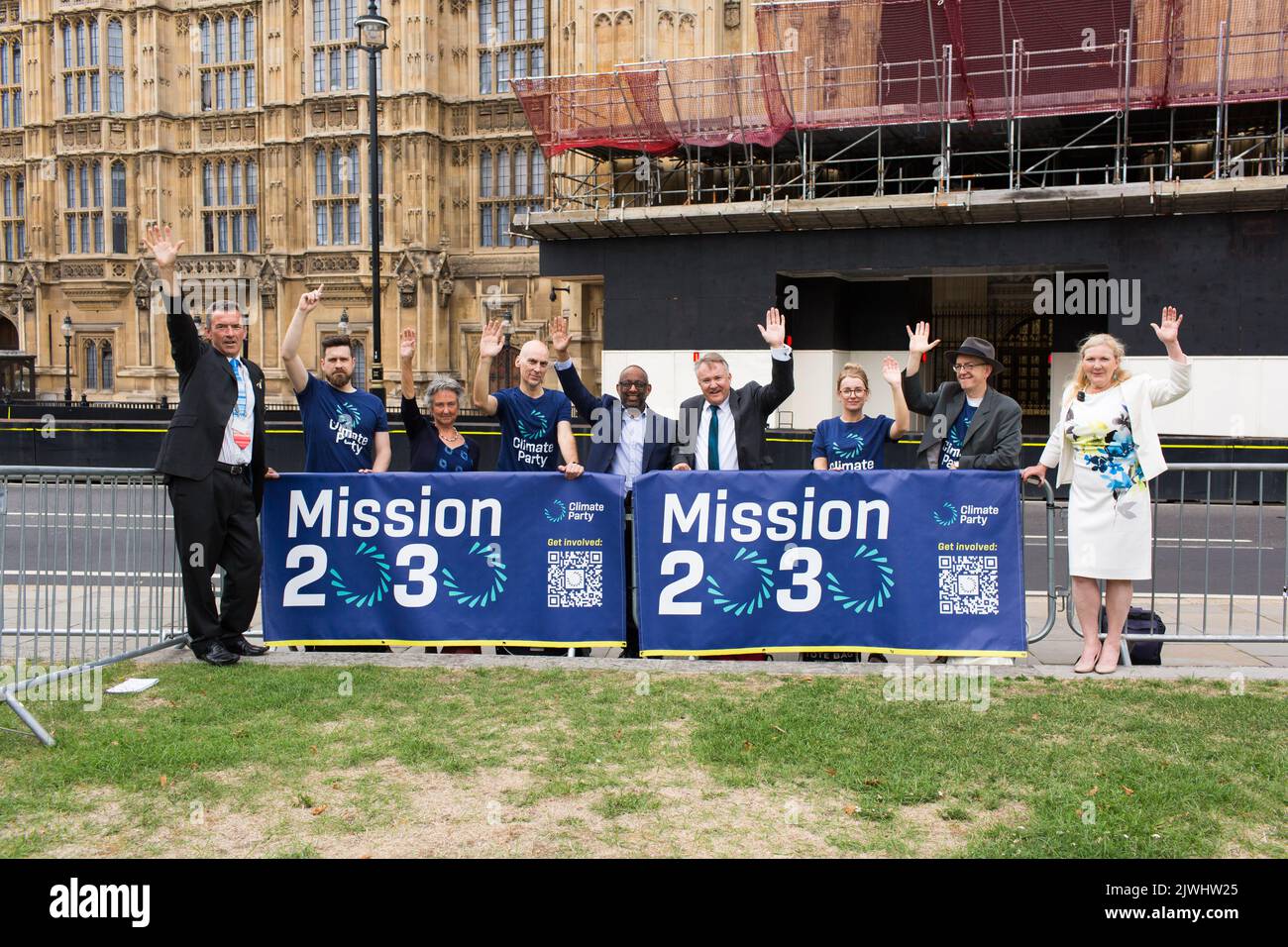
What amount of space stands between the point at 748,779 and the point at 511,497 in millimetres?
2864

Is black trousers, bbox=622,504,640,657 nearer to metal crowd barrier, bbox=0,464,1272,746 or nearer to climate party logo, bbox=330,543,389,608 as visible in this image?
metal crowd barrier, bbox=0,464,1272,746

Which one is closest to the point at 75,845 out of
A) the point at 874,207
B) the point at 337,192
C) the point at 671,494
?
the point at 671,494

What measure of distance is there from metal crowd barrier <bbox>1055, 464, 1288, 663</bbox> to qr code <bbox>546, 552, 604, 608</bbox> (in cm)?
299

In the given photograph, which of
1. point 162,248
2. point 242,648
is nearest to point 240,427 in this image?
point 162,248

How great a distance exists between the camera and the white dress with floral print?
632 cm

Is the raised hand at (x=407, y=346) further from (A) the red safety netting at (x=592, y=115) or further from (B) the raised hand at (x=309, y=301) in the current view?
(A) the red safety netting at (x=592, y=115)

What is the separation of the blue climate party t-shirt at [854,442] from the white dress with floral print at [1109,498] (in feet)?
3.91

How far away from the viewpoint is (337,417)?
23.2 ft

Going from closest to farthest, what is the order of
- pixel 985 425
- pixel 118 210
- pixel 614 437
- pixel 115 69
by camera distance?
pixel 985 425
pixel 614 437
pixel 115 69
pixel 118 210

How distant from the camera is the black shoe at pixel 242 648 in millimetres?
6805

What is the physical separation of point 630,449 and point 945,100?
801 inches

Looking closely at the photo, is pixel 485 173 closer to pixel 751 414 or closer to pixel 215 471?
pixel 751 414

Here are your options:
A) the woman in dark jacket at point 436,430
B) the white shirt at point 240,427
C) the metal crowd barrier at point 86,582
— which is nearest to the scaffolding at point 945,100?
A: the woman in dark jacket at point 436,430
